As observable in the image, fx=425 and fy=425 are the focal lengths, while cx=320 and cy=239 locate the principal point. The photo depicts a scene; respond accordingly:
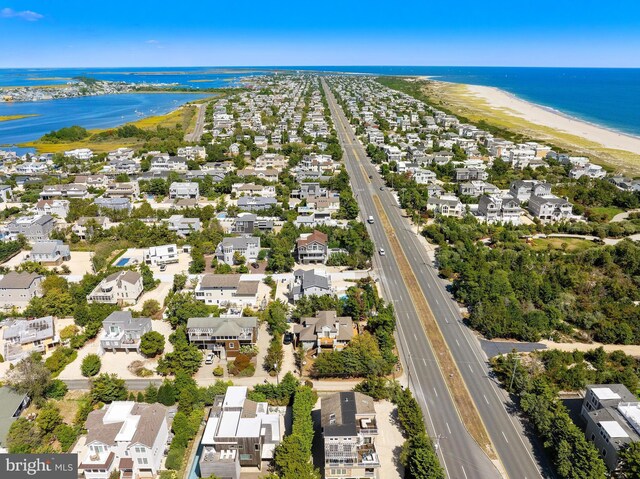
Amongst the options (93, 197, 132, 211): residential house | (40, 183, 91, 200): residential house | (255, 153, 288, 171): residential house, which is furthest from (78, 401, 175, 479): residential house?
(255, 153, 288, 171): residential house

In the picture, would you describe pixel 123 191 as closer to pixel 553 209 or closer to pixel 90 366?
pixel 90 366

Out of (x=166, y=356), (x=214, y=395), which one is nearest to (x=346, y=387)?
(x=214, y=395)

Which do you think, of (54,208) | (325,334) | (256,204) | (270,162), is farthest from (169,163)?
(325,334)

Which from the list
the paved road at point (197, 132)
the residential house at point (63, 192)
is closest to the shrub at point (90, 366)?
the residential house at point (63, 192)

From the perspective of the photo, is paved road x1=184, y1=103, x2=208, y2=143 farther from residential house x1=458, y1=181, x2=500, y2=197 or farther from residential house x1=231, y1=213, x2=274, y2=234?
residential house x1=458, y1=181, x2=500, y2=197

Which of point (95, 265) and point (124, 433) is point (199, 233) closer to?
point (95, 265)

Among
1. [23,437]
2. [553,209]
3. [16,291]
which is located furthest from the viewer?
[553,209]

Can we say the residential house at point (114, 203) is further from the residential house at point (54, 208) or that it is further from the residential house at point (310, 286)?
the residential house at point (310, 286)
